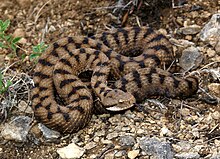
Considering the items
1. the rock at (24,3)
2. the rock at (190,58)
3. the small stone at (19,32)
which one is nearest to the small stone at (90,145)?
the rock at (190,58)

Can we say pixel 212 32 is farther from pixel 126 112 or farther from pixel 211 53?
pixel 126 112

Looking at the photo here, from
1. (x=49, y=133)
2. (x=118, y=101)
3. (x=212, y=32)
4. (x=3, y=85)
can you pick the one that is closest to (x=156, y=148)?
(x=118, y=101)

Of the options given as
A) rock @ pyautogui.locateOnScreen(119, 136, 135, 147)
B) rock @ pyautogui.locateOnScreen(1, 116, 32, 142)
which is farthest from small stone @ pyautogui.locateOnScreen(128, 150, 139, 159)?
rock @ pyautogui.locateOnScreen(1, 116, 32, 142)

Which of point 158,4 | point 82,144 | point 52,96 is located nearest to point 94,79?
point 52,96

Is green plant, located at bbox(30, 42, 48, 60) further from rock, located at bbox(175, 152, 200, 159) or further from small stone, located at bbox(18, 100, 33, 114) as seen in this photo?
rock, located at bbox(175, 152, 200, 159)

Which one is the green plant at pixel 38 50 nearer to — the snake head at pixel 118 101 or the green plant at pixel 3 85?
the green plant at pixel 3 85
